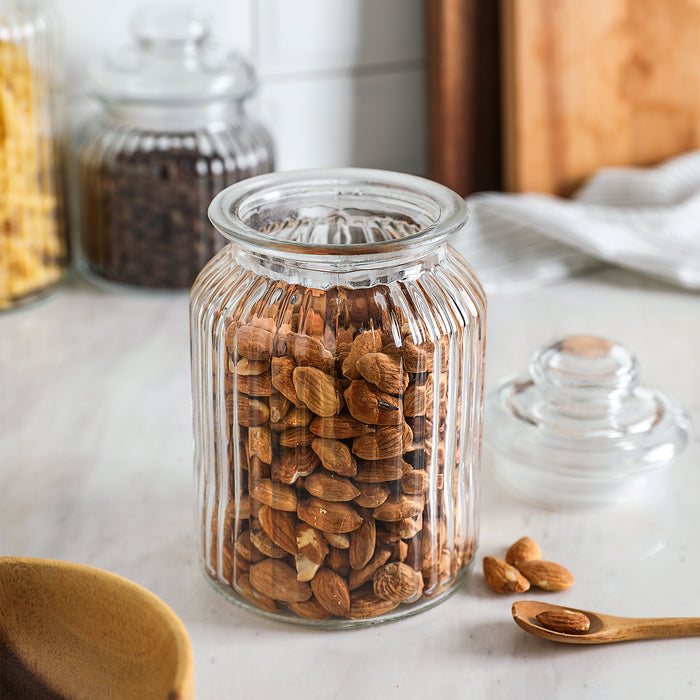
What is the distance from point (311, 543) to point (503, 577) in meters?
0.12

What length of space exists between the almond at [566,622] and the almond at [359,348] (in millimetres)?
160

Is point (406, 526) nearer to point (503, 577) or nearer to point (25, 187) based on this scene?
point (503, 577)

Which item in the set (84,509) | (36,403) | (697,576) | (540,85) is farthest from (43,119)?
(697,576)

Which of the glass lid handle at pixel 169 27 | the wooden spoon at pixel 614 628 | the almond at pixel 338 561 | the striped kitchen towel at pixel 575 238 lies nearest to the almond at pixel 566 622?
the wooden spoon at pixel 614 628

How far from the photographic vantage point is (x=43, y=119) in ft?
2.96

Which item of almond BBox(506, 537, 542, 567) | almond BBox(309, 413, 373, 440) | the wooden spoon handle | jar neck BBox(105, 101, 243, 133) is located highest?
jar neck BBox(105, 101, 243, 133)

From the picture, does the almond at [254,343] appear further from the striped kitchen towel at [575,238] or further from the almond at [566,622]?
the striped kitchen towel at [575,238]

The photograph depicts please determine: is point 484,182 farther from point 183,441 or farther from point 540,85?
point 183,441

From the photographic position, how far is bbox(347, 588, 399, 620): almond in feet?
1.67

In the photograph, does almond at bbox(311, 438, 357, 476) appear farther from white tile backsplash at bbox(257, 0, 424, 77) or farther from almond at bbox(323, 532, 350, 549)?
white tile backsplash at bbox(257, 0, 424, 77)

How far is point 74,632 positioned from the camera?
0.45 metres

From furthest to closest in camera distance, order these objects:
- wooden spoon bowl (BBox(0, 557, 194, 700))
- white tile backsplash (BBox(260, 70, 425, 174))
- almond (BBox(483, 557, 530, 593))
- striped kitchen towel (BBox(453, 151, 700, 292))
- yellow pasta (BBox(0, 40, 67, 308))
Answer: white tile backsplash (BBox(260, 70, 425, 174)), striped kitchen towel (BBox(453, 151, 700, 292)), yellow pasta (BBox(0, 40, 67, 308)), almond (BBox(483, 557, 530, 593)), wooden spoon bowl (BBox(0, 557, 194, 700))

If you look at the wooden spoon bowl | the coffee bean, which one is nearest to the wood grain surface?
the coffee bean

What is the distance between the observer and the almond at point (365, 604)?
509mm
